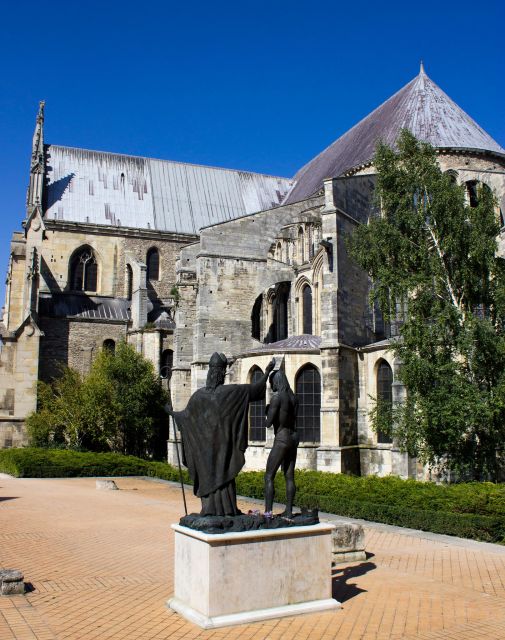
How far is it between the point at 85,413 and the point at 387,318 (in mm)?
18831

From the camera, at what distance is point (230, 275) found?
3097 cm

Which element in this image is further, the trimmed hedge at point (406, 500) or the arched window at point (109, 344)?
the arched window at point (109, 344)

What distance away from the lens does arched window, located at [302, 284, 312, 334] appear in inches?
1202

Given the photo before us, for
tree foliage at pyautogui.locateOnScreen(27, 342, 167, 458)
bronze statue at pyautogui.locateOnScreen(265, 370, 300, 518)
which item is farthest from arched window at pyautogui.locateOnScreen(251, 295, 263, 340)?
bronze statue at pyautogui.locateOnScreen(265, 370, 300, 518)

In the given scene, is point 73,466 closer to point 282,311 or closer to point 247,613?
point 282,311

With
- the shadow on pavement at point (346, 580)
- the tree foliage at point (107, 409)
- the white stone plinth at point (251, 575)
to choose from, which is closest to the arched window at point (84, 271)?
A: the tree foliage at point (107, 409)

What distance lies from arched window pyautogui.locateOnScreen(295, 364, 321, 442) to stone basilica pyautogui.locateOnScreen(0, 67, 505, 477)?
0.13ft

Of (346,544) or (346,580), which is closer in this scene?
(346,580)

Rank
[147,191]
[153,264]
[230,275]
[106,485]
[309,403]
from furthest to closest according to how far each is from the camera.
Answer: [147,191] → [153,264] → [230,275] → [309,403] → [106,485]

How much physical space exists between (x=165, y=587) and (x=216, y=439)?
2.59 meters

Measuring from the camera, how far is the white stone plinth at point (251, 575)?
7125 mm

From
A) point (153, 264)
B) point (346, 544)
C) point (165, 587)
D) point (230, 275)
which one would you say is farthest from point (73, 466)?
point (165, 587)

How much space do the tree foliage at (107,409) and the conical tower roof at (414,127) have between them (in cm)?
1512

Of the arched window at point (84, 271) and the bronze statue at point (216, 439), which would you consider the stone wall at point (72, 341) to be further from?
the bronze statue at point (216, 439)
